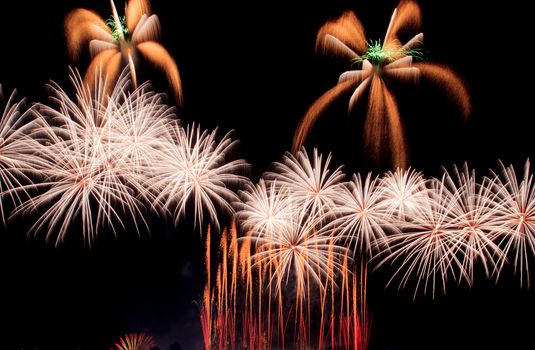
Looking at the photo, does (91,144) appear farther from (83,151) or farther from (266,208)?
(266,208)

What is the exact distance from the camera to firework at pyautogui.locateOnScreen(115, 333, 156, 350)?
26.8 m

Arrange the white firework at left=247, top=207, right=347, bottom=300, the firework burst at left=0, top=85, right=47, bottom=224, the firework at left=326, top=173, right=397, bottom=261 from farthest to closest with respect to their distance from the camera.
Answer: the white firework at left=247, top=207, right=347, bottom=300 < the firework at left=326, top=173, right=397, bottom=261 < the firework burst at left=0, top=85, right=47, bottom=224

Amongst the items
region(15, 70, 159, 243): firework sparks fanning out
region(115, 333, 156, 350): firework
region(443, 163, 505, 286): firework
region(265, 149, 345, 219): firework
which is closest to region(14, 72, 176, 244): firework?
region(15, 70, 159, 243): firework sparks fanning out

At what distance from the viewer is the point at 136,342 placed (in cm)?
2742

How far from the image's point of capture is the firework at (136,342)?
26.8m

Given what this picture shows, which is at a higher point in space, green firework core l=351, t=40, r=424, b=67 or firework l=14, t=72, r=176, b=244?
green firework core l=351, t=40, r=424, b=67

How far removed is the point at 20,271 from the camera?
22359mm

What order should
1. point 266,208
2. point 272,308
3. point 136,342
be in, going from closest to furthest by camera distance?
point 266,208
point 272,308
point 136,342

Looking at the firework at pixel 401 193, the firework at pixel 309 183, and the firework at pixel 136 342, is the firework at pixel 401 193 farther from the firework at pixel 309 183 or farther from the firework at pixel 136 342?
the firework at pixel 136 342

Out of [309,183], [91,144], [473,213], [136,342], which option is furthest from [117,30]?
[136,342]

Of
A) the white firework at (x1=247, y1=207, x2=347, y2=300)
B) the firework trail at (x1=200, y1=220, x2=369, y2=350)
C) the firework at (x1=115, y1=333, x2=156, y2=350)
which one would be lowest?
the firework at (x1=115, y1=333, x2=156, y2=350)

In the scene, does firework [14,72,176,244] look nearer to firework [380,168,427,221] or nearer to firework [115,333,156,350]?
firework [380,168,427,221]

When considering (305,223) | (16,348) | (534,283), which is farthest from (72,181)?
(534,283)

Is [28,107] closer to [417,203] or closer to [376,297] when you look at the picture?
[417,203]
